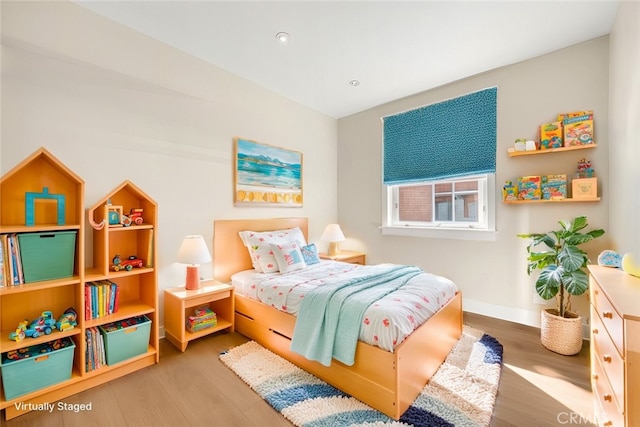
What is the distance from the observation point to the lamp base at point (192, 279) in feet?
8.10

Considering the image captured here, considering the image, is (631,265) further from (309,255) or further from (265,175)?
(265,175)

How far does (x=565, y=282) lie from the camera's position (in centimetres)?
221

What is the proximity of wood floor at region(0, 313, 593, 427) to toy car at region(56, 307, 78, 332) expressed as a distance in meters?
0.44

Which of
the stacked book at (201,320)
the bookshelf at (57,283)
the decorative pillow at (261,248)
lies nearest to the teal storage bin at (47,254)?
the bookshelf at (57,283)

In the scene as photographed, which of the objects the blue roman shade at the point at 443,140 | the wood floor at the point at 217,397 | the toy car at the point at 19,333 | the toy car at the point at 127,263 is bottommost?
the wood floor at the point at 217,397

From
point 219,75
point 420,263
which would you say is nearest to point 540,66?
Result: point 420,263

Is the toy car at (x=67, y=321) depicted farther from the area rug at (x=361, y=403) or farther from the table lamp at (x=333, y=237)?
the table lamp at (x=333, y=237)

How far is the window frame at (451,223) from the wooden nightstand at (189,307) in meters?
2.23

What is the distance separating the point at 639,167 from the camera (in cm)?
162

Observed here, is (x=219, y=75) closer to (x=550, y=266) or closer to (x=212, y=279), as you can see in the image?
(x=212, y=279)

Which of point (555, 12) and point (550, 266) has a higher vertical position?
point (555, 12)

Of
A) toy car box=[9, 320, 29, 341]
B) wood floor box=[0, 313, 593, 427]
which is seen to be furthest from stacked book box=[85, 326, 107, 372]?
toy car box=[9, 320, 29, 341]

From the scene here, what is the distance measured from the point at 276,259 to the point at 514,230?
8.06 feet

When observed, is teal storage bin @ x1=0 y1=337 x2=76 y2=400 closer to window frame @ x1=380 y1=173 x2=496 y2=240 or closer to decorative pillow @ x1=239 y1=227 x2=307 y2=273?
decorative pillow @ x1=239 y1=227 x2=307 y2=273
